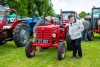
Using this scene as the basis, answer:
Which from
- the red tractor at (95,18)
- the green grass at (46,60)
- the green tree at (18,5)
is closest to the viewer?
the green grass at (46,60)

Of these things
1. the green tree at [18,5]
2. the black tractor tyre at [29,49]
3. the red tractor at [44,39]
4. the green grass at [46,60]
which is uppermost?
the green tree at [18,5]

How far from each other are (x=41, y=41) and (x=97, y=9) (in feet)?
24.0

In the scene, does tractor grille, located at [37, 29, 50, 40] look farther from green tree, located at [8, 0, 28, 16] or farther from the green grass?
green tree, located at [8, 0, 28, 16]

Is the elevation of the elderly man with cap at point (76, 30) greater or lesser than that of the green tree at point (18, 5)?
lesser

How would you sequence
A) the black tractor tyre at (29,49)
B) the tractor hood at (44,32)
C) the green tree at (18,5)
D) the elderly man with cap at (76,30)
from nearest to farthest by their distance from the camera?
the elderly man with cap at (76,30)
the black tractor tyre at (29,49)
the tractor hood at (44,32)
the green tree at (18,5)

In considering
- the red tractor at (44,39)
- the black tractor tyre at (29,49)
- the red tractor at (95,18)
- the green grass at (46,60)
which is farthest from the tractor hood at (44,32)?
the red tractor at (95,18)

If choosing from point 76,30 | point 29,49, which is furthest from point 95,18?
point 29,49

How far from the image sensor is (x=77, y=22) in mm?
7848

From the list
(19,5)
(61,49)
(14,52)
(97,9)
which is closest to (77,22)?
(61,49)

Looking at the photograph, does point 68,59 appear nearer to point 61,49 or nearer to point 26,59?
point 61,49

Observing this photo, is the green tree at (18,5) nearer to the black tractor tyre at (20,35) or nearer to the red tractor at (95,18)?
the red tractor at (95,18)

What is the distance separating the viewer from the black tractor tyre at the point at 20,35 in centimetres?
989

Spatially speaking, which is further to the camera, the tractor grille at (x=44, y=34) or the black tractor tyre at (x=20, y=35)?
the black tractor tyre at (x=20, y=35)

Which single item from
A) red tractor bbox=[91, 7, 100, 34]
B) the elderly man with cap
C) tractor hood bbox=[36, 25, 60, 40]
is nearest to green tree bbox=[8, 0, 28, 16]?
red tractor bbox=[91, 7, 100, 34]
